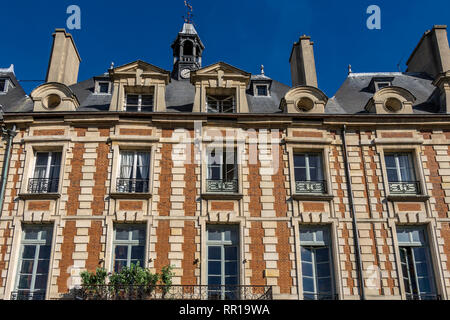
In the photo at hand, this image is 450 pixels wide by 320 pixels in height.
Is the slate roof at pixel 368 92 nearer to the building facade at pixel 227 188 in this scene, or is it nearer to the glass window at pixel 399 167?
the building facade at pixel 227 188

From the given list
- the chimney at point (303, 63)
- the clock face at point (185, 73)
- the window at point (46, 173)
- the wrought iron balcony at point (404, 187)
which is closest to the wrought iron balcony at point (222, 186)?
the window at point (46, 173)

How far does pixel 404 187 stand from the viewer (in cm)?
1277

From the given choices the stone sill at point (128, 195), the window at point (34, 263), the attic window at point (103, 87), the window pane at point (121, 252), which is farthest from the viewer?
the attic window at point (103, 87)

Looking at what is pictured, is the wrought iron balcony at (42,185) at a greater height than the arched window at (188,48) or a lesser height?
lesser

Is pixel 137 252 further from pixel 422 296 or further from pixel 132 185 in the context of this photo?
pixel 422 296

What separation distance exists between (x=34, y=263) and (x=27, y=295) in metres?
0.73

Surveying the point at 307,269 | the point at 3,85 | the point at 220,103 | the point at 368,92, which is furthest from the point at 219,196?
the point at 3,85

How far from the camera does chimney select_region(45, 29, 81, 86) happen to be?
14.9m

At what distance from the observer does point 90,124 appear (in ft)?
43.2

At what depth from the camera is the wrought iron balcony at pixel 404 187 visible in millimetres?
12711

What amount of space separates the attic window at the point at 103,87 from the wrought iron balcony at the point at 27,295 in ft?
19.5

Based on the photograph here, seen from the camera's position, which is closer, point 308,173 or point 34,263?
point 34,263

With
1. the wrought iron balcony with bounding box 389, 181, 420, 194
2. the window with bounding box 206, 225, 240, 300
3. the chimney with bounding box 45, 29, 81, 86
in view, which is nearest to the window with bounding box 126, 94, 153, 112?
the chimney with bounding box 45, 29, 81, 86

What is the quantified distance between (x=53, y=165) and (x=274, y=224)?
5.60 m
